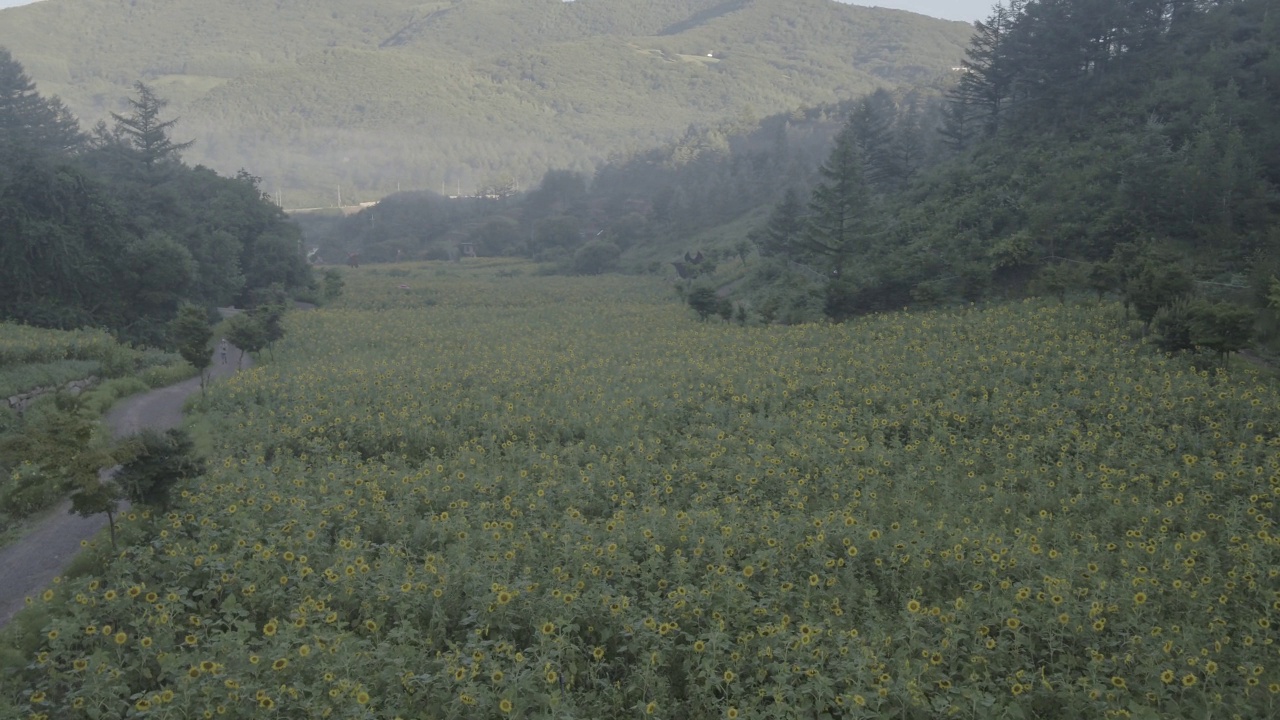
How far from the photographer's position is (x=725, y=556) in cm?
943

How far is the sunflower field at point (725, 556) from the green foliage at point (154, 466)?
376 millimetres

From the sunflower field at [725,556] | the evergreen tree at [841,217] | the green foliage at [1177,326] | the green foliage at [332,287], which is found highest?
the evergreen tree at [841,217]

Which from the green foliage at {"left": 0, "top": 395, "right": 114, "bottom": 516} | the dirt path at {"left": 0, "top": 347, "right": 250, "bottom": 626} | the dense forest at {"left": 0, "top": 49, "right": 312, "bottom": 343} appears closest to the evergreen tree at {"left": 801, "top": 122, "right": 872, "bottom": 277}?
the dense forest at {"left": 0, "top": 49, "right": 312, "bottom": 343}

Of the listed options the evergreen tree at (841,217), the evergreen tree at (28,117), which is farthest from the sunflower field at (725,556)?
the evergreen tree at (28,117)

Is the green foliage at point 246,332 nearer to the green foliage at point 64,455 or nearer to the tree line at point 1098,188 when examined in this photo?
the green foliage at point 64,455

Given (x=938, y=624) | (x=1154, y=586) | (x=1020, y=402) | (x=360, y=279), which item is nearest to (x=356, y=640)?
(x=938, y=624)

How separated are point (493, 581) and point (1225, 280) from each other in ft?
73.3

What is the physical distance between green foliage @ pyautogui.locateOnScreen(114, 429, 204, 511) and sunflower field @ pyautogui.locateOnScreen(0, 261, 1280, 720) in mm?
376

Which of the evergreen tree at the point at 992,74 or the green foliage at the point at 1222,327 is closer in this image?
the green foliage at the point at 1222,327

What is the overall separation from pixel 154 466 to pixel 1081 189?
3050 centimetres

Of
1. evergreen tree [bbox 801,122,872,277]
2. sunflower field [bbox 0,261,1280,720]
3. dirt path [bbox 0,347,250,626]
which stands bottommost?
dirt path [bbox 0,347,250,626]

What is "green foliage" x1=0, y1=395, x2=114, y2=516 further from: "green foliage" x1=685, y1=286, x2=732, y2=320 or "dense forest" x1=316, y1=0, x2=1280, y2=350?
"green foliage" x1=685, y1=286, x2=732, y2=320

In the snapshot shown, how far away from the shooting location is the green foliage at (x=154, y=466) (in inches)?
430

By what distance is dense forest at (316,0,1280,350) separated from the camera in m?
23.0
